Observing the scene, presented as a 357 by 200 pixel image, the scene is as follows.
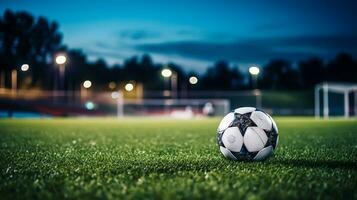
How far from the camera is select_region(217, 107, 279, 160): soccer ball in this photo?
234 inches

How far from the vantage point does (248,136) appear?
19.4ft

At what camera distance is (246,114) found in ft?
20.4

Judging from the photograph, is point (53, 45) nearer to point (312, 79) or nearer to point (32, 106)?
point (32, 106)

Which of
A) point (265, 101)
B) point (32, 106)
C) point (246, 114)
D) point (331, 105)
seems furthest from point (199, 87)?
point (246, 114)

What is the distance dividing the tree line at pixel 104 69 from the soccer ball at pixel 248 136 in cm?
6040

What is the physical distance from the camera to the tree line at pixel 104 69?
65625 millimetres

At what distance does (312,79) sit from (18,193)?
9129cm

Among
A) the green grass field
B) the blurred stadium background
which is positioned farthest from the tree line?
the green grass field

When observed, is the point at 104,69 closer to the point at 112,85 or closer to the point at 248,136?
the point at 112,85

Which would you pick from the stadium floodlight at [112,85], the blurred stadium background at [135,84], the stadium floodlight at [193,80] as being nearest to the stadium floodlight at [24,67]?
the blurred stadium background at [135,84]

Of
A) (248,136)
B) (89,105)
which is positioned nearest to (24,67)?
(89,105)

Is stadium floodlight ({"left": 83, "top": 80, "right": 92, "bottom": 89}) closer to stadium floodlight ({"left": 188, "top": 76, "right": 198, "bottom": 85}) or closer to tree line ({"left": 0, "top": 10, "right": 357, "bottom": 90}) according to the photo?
tree line ({"left": 0, "top": 10, "right": 357, "bottom": 90})

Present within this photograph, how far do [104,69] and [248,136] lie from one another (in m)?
81.1

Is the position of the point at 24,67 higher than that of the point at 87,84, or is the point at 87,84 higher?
the point at 24,67
